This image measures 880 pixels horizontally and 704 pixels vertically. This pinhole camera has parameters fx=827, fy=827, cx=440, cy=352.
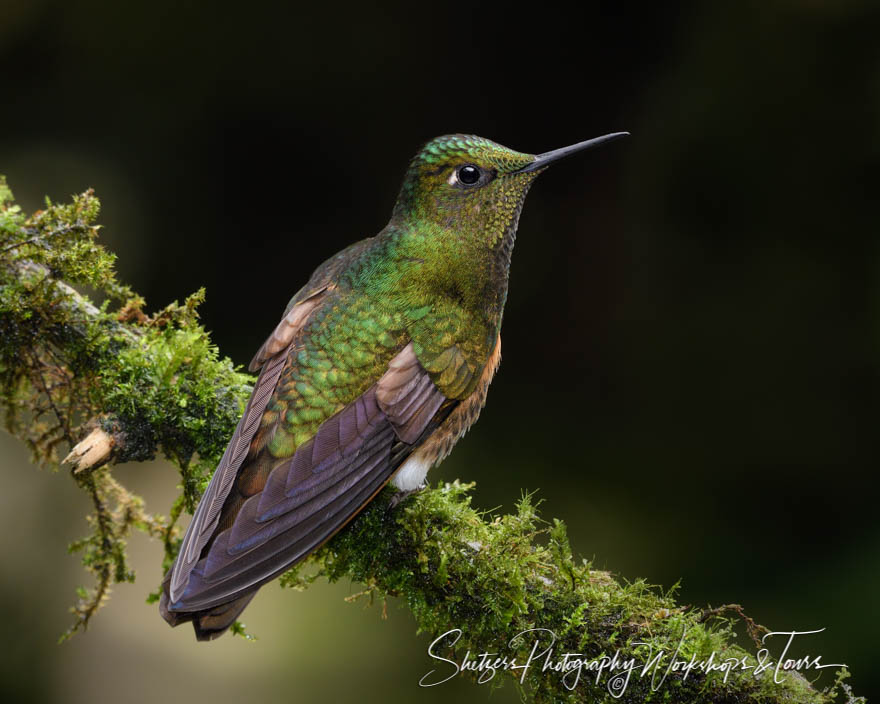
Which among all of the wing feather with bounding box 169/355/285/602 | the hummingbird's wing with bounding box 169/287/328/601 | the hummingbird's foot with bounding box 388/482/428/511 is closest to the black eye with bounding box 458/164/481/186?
the hummingbird's wing with bounding box 169/287/328/601

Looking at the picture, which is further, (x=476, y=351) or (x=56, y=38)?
(x=56, y=38)

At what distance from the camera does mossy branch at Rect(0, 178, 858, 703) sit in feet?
9.19

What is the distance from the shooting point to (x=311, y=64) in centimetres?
693

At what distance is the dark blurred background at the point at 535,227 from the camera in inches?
249

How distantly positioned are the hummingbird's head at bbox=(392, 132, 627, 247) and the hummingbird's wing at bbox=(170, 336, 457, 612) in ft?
2.34

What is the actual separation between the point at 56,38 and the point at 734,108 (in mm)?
5521

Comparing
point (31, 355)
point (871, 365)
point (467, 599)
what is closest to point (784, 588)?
point (871, 365)

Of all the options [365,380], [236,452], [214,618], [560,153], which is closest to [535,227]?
[560,153]

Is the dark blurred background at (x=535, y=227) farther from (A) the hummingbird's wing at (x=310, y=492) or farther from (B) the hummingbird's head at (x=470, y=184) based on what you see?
(A) the hummingbird's wing at (x=310, y=492)

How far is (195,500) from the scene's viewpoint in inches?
141

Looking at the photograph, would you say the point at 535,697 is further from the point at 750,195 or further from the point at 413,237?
the point at 750,195

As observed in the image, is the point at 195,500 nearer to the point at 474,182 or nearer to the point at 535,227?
the point at 474,182

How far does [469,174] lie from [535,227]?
3.38m

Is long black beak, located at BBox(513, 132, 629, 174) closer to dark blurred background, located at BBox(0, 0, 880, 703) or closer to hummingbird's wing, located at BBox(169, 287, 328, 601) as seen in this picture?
hummingbird's wing, located at BBox(169, 287, 328, 601)
